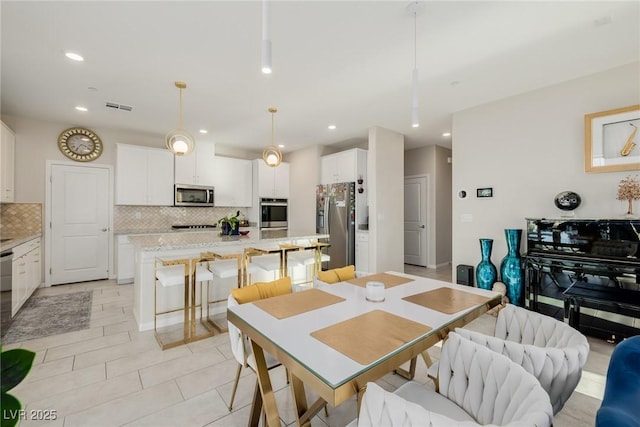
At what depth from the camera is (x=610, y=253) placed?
263 cm

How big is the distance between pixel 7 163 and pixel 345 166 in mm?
5123

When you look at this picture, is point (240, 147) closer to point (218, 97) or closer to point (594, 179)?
point (218, 97)

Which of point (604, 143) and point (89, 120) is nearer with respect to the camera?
point (604, 143)

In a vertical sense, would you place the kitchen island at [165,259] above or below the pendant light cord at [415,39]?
below

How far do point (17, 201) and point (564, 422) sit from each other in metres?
6.87

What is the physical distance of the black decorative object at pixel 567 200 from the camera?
3.02 meters

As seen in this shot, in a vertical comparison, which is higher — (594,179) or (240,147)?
(240,147)

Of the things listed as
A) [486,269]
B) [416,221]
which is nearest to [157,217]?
[416,221]

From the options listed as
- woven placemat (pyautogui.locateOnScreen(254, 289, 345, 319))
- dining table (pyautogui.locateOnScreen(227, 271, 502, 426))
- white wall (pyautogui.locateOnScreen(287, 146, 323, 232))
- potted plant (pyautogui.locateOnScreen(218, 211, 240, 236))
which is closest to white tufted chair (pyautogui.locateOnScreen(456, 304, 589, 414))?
dining table (pyautogui.locateOnScreen(227, 271, 502, 426))

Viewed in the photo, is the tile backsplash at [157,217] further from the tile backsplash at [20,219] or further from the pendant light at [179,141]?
the pendant light at [179,141]

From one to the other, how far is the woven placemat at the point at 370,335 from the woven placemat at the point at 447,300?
305 mm

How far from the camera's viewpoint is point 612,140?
Result: 2852 millimetres

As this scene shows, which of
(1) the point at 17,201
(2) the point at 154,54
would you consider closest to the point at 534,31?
(2) the point at 154,54

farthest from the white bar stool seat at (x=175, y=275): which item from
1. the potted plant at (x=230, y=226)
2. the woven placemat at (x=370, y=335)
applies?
the woven placemat at (x=370, y=335)
